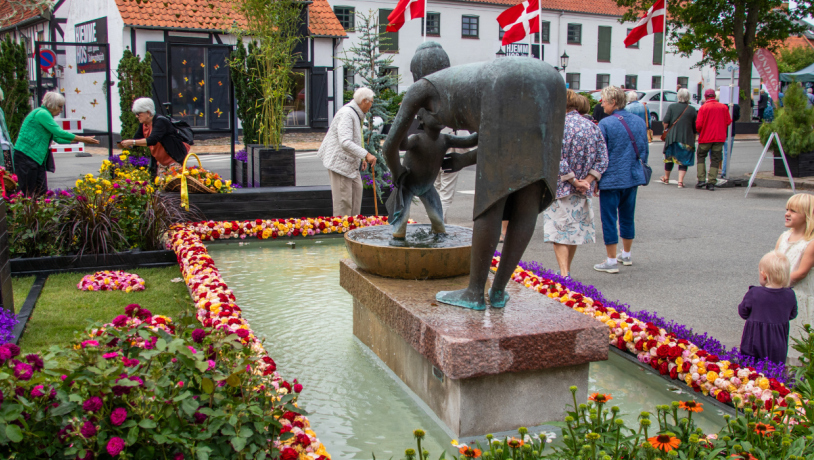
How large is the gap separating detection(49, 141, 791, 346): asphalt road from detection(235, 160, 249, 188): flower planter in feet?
8.78

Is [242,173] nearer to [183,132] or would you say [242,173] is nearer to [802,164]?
[183,132]

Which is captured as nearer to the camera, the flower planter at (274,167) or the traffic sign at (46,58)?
the flower planter at (274,167)

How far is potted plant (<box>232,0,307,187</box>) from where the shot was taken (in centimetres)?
1066

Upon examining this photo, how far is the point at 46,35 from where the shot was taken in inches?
1044

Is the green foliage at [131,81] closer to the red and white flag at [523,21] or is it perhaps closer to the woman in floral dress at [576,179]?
the red and white flag at [523,21]

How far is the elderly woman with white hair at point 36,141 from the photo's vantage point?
8.16m

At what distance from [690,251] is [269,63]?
23.1ft

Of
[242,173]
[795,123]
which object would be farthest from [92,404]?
[795,123]

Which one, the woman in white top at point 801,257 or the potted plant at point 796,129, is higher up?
the potted plant at point 796,129

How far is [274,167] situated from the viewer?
10609 millimetres

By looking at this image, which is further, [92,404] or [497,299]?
[497,299]

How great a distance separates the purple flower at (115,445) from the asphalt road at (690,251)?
3.98 metres

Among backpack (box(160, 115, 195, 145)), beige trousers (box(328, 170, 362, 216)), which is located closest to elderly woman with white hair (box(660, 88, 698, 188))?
beige trousers (box(328, 170, 362, 216))

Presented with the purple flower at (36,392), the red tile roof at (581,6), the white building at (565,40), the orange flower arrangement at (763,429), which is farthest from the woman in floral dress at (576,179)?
the red tile roof at (581,6)
